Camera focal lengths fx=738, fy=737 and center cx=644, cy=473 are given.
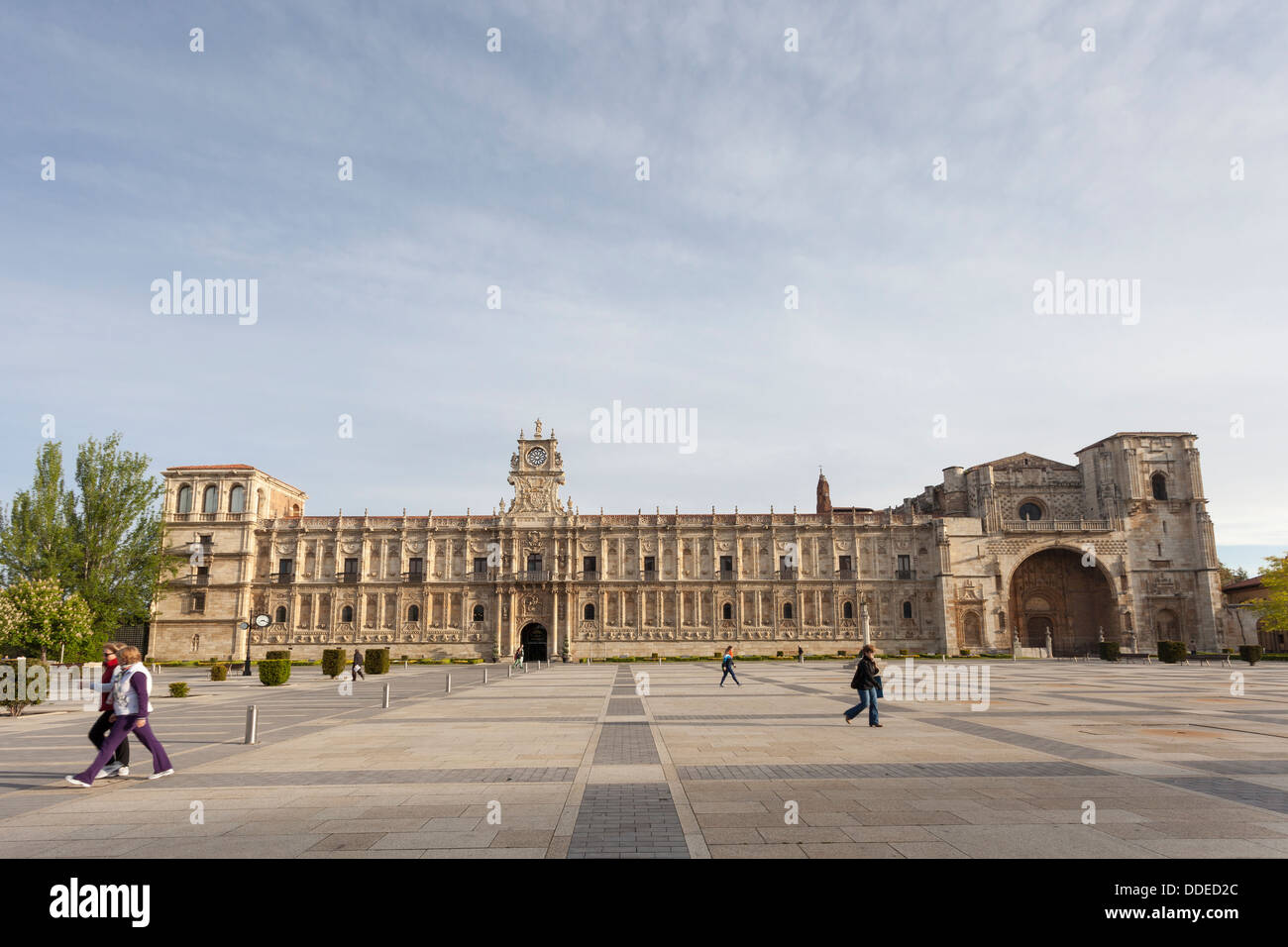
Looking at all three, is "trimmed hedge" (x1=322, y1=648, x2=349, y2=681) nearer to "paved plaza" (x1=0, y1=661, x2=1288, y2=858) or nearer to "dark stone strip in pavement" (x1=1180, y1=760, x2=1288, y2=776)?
"paved plaza" (x1=0, y1=661, x2=1288, y2=858)

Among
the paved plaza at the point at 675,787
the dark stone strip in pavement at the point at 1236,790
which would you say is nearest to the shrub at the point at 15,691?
the paved plaza at the point at 675,787

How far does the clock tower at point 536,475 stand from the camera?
6069 cm

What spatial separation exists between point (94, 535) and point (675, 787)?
53879mm

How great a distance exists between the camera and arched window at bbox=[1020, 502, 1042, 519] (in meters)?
62.7

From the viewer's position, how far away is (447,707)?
66.5 feet

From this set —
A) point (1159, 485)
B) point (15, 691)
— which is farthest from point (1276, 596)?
point (15, 691)

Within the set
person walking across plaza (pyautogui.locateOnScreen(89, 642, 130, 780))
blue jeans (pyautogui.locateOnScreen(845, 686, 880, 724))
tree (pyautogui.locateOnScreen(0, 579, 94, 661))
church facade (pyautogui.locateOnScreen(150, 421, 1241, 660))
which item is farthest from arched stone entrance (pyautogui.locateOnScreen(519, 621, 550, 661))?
person walking across plaza (pyautogui.locateOnScreen(89, 642, 130, 780))

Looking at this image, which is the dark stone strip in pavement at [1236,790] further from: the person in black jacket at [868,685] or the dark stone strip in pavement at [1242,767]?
the person in black jacket at [868,685]

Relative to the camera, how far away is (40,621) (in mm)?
20672

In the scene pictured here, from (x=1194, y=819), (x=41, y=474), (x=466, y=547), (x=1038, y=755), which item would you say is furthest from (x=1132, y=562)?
(x=41, y=474)

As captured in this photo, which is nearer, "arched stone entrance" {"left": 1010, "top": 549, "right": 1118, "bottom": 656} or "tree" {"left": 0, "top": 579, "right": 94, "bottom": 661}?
"tree" {"left": 0, "top": 579, "right": 94, "bottom": 661}

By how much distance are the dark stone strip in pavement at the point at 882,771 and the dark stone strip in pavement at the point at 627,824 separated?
1.22 meters

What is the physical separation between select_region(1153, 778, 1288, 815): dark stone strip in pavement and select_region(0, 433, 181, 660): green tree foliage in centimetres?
5307
